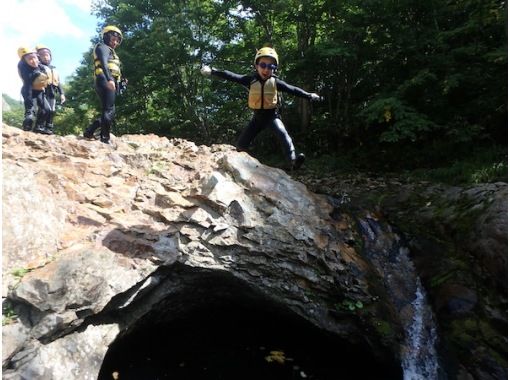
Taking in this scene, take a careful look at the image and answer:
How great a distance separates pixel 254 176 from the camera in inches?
293

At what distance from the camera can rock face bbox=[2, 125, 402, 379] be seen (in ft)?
16.2

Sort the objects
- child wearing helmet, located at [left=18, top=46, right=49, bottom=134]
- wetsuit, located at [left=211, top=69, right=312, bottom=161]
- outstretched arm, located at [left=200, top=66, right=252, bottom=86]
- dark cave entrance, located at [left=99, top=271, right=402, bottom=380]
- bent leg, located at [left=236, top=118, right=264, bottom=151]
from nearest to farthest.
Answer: dark cave entrance, located at [left=99, top=271, right=402, bottom=380] → outstretched arm, located at [left=200, top=66, right=252, bottom=86] → wetsuit, located at [left=211, top=69, right=312, bottom=161] → bent leg, located at [left=236, top=118, right=264, bottom=151] → child wearing helmet, located at [left=18, top=46, right=49, bottom=134]

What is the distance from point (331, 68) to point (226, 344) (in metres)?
10.1

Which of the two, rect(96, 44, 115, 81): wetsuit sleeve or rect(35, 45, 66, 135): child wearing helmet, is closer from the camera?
rect(96, 44, 115, 81): wetsuit sleeve

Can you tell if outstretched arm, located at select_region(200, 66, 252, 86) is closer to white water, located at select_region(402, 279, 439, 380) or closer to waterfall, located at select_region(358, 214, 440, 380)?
waterfall, located at select_region(358, 214, 440, 380)

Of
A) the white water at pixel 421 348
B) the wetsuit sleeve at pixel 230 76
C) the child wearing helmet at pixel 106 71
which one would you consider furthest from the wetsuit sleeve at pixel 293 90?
the white water at pixel 421 348

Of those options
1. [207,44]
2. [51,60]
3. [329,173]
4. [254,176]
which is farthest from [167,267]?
[207,44]

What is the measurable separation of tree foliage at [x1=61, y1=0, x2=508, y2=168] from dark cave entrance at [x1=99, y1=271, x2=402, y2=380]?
550 cm

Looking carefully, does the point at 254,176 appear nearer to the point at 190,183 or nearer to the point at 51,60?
the point at 190,183

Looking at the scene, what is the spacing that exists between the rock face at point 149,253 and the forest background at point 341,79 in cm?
422

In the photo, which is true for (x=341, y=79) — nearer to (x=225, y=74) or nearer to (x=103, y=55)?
(x=225, y=74)

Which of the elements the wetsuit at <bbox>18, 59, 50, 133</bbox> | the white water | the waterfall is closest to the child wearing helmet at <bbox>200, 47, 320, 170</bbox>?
the waterfall

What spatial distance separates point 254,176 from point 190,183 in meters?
1.21

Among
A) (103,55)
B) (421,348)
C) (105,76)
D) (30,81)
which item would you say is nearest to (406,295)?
(421,348)
